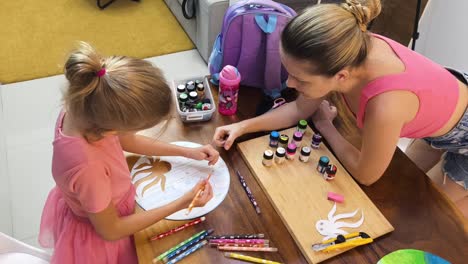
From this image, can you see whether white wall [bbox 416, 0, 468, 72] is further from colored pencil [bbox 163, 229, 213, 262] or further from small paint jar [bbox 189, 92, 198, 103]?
colored pencil [bbox 163, 229, 213, 262]

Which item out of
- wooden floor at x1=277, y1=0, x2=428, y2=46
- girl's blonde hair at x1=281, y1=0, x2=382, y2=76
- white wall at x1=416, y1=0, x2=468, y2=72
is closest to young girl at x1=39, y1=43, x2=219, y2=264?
girl's blonde hair at x1=281, y1=0, x2=382, y2=76

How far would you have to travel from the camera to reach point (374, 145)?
1062 millimetres

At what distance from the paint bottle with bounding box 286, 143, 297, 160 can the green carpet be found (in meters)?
1.85

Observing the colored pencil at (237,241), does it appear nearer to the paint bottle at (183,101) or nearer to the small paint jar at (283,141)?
the small paint jar at (283,141)

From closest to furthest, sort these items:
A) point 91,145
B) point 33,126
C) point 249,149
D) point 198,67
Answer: point 91,145, point 249,149, point 33,126, point 198,67

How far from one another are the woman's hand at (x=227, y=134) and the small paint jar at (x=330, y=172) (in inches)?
10.6

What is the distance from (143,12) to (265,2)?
2.07m

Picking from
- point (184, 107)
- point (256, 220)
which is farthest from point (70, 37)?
point (256, 220)

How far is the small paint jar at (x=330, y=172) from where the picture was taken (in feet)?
3.57

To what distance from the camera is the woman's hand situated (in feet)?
3.83

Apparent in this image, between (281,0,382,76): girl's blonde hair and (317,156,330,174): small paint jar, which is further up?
(281,0,382,76): girl's blonde hair

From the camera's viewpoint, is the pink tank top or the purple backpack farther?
the purple backpack

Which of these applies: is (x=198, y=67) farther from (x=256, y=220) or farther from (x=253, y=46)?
(x=256, y=220)

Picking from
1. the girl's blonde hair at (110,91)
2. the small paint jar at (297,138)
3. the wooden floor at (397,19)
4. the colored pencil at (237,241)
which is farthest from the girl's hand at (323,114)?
the wooden floor at (397,19)
